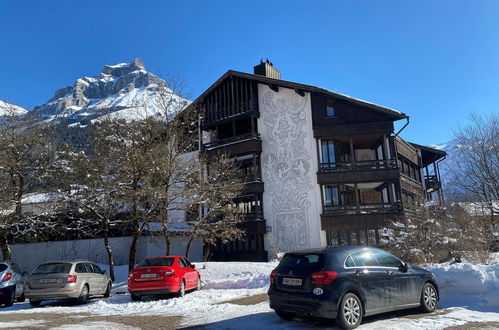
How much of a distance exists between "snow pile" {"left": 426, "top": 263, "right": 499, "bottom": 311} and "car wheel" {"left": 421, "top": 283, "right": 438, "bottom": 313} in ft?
2.73

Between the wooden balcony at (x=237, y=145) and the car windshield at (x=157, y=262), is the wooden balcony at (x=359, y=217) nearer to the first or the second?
the wooden balcony at (x=237, y=145)

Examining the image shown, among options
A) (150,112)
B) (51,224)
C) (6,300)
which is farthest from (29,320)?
(51,224)

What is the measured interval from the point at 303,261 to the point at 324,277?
0.70m

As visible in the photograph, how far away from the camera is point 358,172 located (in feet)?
87.1

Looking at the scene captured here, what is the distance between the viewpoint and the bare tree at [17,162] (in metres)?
20.9

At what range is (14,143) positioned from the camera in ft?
70.2

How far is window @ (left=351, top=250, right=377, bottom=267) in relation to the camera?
25.7 ft

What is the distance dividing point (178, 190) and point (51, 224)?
872 centimetres

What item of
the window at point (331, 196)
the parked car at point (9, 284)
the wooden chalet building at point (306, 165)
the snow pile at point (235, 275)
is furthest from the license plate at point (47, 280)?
the window at point (331, 196)

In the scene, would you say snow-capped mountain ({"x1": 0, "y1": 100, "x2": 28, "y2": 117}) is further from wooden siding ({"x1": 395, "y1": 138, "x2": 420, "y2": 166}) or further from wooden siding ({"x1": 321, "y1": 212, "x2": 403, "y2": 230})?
wooden siding ({"x1": 395, "y1": 138, "x2": 420, "y2": 166})

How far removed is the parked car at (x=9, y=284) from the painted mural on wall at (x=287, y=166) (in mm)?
→ 16050

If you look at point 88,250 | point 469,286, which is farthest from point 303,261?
point 88,250

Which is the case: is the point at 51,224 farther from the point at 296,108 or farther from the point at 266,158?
the point at 296,108

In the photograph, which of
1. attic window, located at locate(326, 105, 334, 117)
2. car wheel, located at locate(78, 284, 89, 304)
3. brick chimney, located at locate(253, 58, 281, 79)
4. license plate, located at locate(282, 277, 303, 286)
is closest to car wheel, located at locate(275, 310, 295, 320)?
license plate, located at locate(282, 277, 303, 286)
